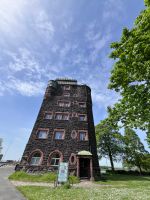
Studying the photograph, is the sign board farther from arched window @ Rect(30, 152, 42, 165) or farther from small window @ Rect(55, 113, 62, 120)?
small window @ Rect(55, 113, 62, 120)

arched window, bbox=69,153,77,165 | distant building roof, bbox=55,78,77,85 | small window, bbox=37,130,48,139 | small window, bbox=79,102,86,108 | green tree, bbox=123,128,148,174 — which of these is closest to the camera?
arched window, bbox=69,153,77,165

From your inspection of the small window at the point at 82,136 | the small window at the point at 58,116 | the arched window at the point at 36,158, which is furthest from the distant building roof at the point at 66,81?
the arched window at the point at 36,158

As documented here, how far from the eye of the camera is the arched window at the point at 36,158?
28531 millimetres

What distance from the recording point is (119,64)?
12.9m

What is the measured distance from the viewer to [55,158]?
95.2 ft

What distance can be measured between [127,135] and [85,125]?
24.3 metres

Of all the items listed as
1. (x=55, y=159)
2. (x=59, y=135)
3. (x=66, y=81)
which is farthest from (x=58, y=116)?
(x=66, y=81)

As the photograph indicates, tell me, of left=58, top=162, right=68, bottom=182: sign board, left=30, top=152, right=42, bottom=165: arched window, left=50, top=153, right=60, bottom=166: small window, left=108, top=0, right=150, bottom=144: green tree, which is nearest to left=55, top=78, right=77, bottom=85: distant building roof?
left=50, top=153, right=60, bottom=166: small window

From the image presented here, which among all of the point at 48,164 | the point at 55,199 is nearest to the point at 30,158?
the point at 48,164

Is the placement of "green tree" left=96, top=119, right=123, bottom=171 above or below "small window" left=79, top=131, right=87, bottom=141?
above

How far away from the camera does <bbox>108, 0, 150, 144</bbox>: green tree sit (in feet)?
36.0

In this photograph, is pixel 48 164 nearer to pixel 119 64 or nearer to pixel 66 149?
pixel 66 149

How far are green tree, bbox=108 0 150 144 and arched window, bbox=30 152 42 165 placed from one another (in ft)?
65.6

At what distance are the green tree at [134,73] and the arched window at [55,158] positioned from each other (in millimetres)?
18521
